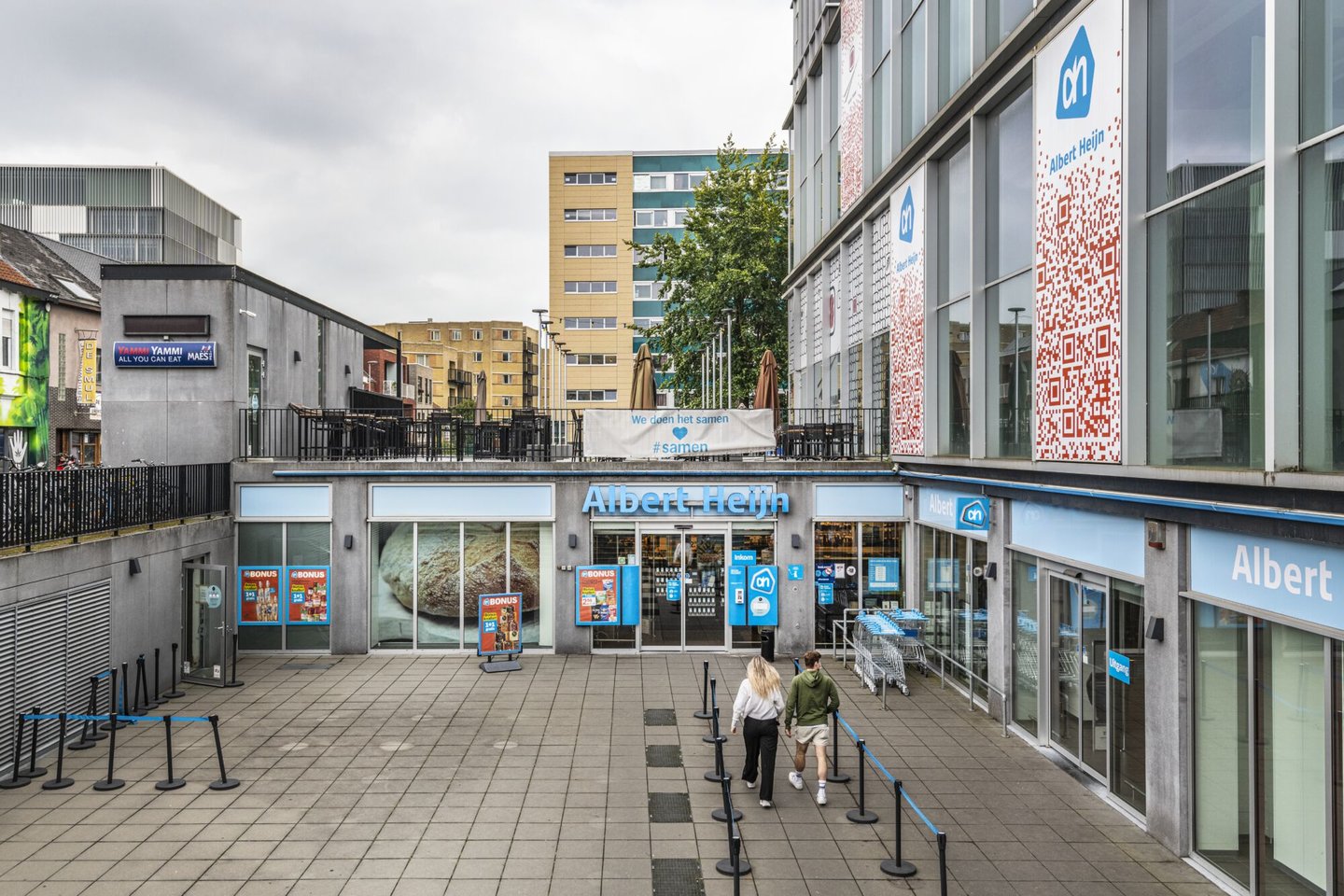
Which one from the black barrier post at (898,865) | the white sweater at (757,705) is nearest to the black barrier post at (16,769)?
the white sweater at (757,705)

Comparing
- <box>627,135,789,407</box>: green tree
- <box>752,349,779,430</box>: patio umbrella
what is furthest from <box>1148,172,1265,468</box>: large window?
<box>627,135,789,407</box>: green tree

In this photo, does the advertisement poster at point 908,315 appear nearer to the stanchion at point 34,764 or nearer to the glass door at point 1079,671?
the glass door at point 1079,671

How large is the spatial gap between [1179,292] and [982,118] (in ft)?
21.9

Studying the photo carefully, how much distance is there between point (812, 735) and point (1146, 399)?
17.3 ft

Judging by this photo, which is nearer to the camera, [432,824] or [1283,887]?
[1283,887]

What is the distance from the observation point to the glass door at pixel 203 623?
1627 cm

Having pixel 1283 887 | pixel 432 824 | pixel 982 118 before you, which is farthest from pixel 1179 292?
pixel 432 824

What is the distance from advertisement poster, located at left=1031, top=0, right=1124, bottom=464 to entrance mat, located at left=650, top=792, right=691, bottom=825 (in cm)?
608

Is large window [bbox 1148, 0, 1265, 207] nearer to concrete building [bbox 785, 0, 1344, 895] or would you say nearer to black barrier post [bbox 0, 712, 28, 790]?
concrete building [bbox 785, 0, 1344, 895]

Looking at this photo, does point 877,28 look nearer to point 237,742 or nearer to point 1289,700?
point 1289,700

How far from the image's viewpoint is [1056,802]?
10594mm

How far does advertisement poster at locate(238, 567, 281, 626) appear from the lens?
18703 mm

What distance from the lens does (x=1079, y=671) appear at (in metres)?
11.5

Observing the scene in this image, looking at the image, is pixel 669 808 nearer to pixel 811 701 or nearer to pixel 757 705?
pixel 757 705
